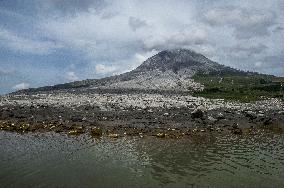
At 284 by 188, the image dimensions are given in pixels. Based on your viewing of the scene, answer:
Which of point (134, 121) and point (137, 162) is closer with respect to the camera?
point (137, 162)

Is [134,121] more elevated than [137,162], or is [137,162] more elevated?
[134,121]

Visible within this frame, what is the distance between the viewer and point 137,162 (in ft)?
123

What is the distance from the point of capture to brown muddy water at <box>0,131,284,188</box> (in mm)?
31047

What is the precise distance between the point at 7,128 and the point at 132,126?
18.7 metres

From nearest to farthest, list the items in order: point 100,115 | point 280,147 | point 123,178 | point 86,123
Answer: point 123,178 < point 280,147 < point 86,123 < point 100,115

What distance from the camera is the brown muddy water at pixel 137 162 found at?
31047mm

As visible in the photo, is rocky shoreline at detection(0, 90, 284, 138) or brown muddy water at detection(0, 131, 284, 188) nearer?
brown muddy water at detection(0, 131, 284, 188)

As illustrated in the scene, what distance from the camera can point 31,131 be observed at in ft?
178

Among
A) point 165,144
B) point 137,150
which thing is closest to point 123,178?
point 137,150

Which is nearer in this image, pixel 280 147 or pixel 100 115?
pixel 280 147

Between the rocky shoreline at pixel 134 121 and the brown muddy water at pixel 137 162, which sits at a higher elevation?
the rocky shoreline at pixel 134 121

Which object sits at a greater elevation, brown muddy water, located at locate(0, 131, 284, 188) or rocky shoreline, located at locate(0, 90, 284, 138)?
rocky shoreline, located at locate(0, 90, 284, 138)

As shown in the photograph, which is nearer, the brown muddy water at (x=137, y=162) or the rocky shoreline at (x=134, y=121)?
the brown muddy water at (x=137, y=162)

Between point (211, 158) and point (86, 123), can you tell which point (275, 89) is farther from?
point (211, 158)
